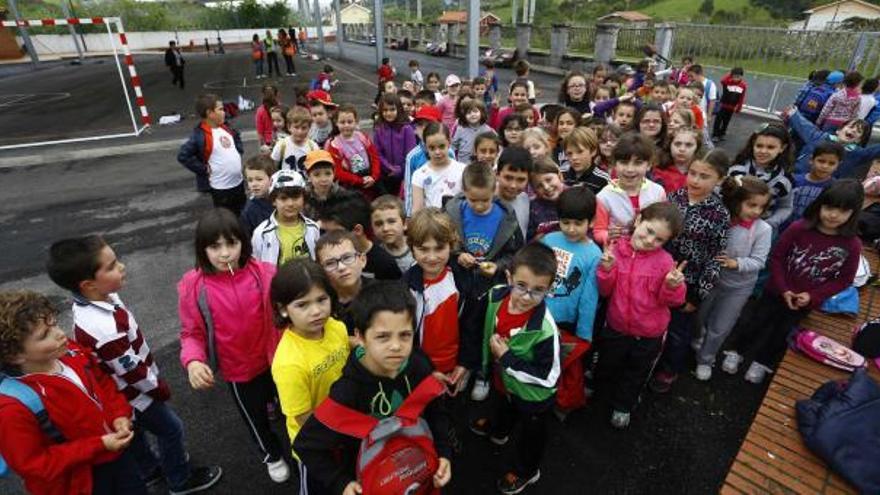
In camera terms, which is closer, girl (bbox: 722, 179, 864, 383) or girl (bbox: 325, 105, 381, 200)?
girl (bbox: 722, 179, 864, 383)

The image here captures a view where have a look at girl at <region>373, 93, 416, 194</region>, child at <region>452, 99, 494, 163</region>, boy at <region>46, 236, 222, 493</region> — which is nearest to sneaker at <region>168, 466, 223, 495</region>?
boy at <region>46, 236, 222, 493</region>

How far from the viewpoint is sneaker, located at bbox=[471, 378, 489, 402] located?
3.67 meters

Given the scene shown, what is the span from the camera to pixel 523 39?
96.5ft

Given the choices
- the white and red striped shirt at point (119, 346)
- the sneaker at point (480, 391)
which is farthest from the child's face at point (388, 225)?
the white and red striped shirt at point (119, 346)

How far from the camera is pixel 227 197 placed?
5492 millimetres

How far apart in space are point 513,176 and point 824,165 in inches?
125

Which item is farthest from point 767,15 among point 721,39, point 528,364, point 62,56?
point 62,56

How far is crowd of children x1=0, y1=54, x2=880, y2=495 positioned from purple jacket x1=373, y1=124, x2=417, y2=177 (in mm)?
902

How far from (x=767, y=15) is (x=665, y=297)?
222ft

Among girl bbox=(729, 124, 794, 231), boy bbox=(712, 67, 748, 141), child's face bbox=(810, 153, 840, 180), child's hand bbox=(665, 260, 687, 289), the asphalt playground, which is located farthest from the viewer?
boy bbox=(712, 67, 748, 141)

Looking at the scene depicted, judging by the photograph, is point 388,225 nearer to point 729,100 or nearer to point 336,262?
point 336,262

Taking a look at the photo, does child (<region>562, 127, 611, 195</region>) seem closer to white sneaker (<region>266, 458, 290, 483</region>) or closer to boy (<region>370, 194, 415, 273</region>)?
boy (<region>370, 194, 415, 273</region>)

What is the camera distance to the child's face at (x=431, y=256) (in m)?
2.71

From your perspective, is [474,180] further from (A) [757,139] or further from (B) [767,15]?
(B) [767,15]
